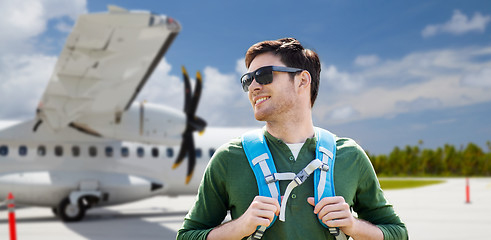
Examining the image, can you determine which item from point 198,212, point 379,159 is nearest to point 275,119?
point 198,212

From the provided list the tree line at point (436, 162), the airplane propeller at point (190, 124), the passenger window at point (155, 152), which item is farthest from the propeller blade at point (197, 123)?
the tree line at point (436, 162)

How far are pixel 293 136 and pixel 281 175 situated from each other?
0.64 feet

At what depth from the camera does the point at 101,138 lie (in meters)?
11.7

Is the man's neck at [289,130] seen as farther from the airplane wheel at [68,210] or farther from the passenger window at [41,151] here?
the passenger window at [41,151]

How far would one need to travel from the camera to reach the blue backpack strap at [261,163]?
1.48 metres

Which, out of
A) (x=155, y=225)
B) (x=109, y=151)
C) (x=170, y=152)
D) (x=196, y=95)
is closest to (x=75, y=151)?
(x=109, y=151)

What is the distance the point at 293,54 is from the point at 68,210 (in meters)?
10.5

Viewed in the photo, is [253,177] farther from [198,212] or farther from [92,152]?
[92,152]

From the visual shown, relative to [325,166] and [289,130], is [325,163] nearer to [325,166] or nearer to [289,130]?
[325,166]

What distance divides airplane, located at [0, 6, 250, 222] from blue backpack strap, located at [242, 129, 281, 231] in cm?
656

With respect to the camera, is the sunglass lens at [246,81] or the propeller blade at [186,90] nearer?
the sunglass lens at [246,81]

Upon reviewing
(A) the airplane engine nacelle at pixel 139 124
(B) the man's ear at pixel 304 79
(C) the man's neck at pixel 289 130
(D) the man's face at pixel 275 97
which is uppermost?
(A) the airplane engine nacelle at pixel 139 124

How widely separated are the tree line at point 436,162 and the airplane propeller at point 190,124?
4440cm

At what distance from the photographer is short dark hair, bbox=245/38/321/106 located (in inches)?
64.2
